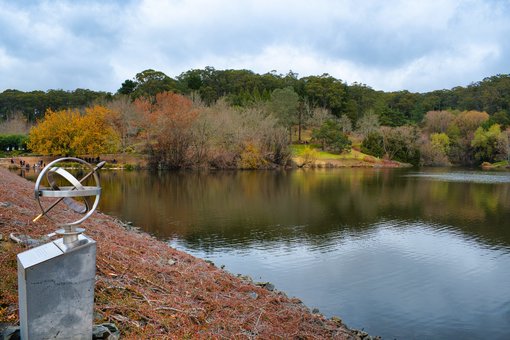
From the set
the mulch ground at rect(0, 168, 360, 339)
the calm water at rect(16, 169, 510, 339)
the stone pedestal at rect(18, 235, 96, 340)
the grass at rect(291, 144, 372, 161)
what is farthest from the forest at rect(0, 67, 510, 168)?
the stone pedestal at rect(18, 235, 96, 340)

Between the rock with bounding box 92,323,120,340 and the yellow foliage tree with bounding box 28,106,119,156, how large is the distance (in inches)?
2159

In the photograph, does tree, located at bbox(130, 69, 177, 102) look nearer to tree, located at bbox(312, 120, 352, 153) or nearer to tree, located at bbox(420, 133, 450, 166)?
tree, located at bbox(312, 120, 352, 153)

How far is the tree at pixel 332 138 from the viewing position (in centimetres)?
7206

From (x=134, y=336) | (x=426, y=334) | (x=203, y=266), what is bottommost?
(x=426, y=334)

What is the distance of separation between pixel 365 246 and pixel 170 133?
42283 mm

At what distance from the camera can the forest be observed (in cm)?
5725

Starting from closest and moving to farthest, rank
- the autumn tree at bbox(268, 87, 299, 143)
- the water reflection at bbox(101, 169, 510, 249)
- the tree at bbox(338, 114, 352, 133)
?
the water reflection at bbox(101, 169, 510, 249), the autumn tree at bbox(268, 87, 299, 143), the tree at bbox(338, 114, 352, 133)

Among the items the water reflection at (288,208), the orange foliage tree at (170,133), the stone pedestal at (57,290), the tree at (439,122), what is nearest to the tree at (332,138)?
the orange foliage tree at (170,133)

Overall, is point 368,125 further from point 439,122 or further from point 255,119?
point 255,119

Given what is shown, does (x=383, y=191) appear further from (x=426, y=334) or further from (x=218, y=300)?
(x=218, y=300)

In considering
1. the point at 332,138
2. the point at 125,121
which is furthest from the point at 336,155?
the point at 125,121

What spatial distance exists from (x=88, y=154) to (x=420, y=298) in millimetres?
54253

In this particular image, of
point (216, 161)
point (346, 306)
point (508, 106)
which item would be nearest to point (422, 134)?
point (508, 106)

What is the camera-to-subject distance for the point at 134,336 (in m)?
5.56
